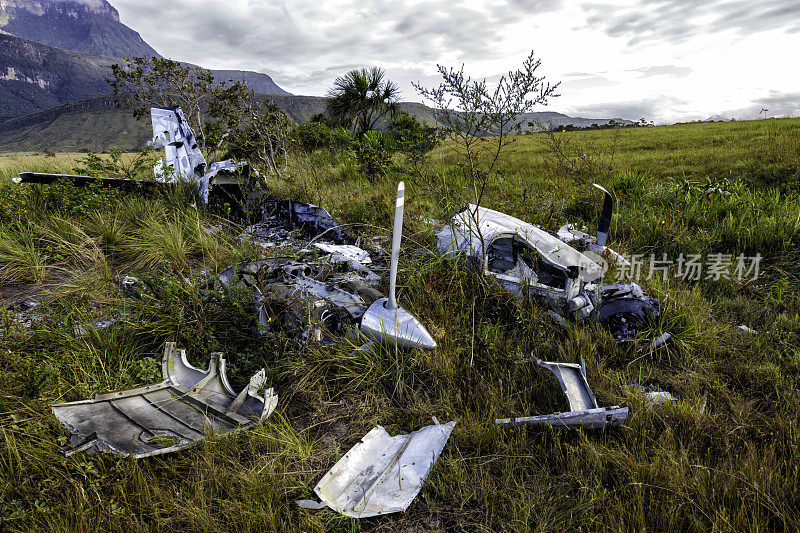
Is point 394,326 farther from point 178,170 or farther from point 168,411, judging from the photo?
point 178,170

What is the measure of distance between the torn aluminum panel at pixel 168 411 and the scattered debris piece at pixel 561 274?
229 centimetres

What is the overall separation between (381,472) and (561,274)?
8.21 ft

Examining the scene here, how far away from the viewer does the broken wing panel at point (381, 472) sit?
1.87 meters

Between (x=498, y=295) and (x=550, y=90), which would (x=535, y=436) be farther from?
(x=550, y=90)

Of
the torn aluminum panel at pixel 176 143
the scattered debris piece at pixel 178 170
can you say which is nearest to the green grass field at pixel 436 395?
the scattered debris piece at pixel 178 170

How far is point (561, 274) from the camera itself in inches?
138

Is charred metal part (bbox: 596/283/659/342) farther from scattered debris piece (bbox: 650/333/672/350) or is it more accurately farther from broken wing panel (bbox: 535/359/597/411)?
broken wing panel (bbox: 535/359/597/411)

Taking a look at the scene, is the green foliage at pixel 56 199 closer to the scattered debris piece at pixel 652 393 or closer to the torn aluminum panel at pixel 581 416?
the torn aluminum panel at pixel 581 416

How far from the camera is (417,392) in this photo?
261 cm

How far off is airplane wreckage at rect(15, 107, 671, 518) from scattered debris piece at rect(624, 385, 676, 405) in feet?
1.21

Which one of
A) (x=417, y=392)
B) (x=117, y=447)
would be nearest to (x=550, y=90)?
(x=417, y=392)

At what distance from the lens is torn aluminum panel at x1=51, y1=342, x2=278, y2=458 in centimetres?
205

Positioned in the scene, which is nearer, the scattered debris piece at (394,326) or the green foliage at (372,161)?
the scattered debris piece at (394,326)

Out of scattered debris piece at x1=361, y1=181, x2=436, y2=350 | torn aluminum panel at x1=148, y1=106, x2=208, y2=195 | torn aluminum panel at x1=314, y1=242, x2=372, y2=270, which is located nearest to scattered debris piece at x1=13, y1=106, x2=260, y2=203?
torn aluminum panel at x1=148, y1=106, x2=208, y2=195
